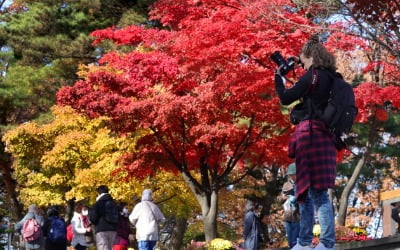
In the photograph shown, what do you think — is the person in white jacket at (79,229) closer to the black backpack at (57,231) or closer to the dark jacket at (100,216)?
the black backpack at (57,231)

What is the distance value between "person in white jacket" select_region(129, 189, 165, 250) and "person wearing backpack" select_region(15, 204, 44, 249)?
217cm

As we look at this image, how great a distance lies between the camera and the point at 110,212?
404 inches

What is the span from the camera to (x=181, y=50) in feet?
50.3

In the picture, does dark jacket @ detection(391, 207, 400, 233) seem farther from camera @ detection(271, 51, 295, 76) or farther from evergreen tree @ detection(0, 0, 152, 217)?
camera @ detection(271, 51, 295, 76)

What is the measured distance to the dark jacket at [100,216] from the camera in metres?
10.3

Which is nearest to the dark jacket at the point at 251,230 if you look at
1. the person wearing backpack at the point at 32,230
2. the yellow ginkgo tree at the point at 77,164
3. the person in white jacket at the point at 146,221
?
the person in white jacket at the point at 146,221

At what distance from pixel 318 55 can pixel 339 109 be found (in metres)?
0.46

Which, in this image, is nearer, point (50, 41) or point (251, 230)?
point (251, 230)

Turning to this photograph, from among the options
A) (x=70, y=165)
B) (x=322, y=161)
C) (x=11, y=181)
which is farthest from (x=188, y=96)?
(x=11, y=181)

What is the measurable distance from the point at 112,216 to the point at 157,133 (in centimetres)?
607

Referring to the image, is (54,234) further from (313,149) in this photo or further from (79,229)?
(313,149)

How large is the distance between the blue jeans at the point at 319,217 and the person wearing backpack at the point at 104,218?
225 inches

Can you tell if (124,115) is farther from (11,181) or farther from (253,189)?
(11,181)

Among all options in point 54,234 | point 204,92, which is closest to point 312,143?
point 54,234
